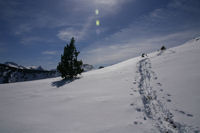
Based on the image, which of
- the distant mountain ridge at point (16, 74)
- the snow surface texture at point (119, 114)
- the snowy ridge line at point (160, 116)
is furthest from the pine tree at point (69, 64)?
the distant mountain ridge at point (16, 74)

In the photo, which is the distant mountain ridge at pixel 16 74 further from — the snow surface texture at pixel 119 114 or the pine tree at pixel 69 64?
the snow surface texture at pixel 119 114

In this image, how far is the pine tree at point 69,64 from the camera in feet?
32.2

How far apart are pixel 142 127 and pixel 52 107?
13.1 ft

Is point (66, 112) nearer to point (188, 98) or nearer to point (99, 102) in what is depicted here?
point (99, 102)

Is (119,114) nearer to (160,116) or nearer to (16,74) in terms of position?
(160,116)

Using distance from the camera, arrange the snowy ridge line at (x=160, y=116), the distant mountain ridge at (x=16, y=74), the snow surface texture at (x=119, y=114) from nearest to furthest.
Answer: the snowy ridge line at (x=160, y=116), the snow surface texture at (x=119, y=114), the distant mountain ridge at (x=16, y=74)

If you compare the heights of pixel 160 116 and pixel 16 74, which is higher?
pixel 16 74

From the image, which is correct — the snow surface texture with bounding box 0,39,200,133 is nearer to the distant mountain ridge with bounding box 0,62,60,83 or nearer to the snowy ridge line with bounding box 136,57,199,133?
the snowy ridge line with bounding box 136,57,199,133

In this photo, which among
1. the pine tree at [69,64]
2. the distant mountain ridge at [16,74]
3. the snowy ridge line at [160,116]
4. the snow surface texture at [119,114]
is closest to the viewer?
the snowy ridge line at [160,116]

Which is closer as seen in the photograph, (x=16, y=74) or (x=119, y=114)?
(x=119, y=114)

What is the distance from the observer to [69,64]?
32.8 feet

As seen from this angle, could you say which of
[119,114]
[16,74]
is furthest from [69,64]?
[16,74]

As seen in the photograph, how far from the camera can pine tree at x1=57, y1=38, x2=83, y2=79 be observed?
9.83m

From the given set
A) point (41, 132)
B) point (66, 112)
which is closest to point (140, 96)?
point (66, 112)
